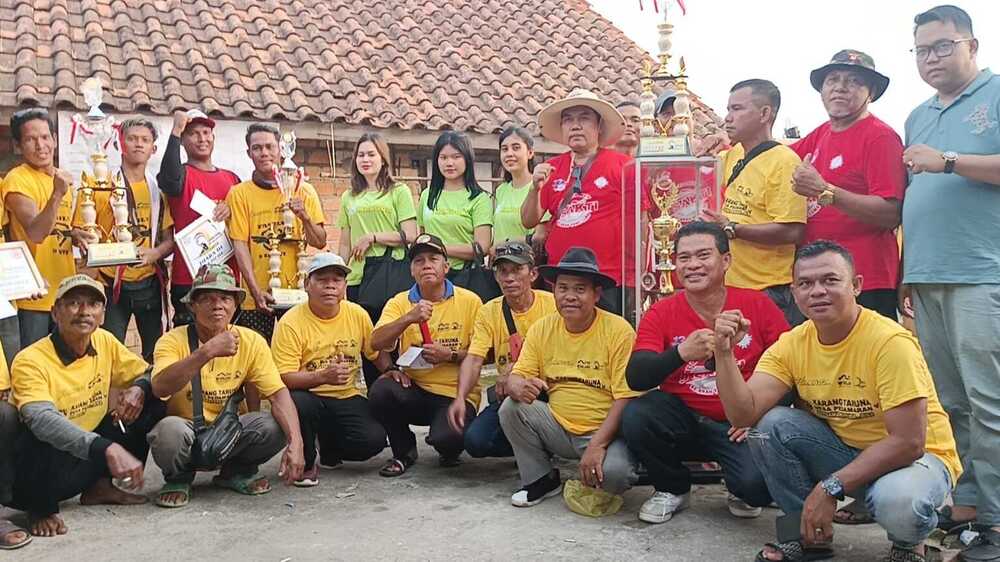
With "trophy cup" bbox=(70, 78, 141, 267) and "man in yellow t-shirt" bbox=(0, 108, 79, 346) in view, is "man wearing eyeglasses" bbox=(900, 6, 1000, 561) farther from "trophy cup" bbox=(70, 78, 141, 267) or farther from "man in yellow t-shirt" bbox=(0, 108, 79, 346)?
"man in yellow t-shirt" bbox=(0, 108, 79, 346)

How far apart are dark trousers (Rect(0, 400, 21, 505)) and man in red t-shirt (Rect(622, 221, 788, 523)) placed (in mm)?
2740

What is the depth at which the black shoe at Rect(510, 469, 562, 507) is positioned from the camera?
13.5 feet

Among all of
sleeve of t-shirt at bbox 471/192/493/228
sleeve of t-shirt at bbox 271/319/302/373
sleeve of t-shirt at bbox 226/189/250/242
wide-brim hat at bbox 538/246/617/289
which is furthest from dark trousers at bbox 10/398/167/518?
sleeve of t-shirt at bbox 471/192/493/228

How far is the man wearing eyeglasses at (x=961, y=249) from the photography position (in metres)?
3.30

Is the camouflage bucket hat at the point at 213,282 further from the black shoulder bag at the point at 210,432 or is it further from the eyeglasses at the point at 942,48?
the eyeglasses at the point at 942,48

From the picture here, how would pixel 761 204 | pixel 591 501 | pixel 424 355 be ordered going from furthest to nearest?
1. pixel 424 355
2. pixel 761 204
3. pixel 591 501

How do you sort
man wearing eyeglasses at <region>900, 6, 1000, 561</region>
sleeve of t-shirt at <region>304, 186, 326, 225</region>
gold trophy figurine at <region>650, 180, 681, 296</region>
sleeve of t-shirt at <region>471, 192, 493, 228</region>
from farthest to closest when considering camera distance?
sleeve of t-shirt at <region>471, 192, 493, 228</region> → sleeve of t-shirt at <region>304, 186, 326, 225</region> → gold trophy figurine at <region>650, 180, 681, 296</region> → man wearing eyeglasses at <region>900, 6, 1000, 561</region>

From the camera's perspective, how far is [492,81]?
1066 centimetres

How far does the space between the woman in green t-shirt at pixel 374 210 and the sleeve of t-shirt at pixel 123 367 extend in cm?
161

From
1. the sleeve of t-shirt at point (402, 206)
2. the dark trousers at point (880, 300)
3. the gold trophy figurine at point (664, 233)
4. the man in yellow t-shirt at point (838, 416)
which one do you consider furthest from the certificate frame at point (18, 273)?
the dark trousers at point (880, 300)

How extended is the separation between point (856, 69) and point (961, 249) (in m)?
1.01

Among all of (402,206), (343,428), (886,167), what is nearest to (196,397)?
(343,428)

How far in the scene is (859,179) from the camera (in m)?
3.91

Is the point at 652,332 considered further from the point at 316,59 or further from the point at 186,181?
the point at 316,59
